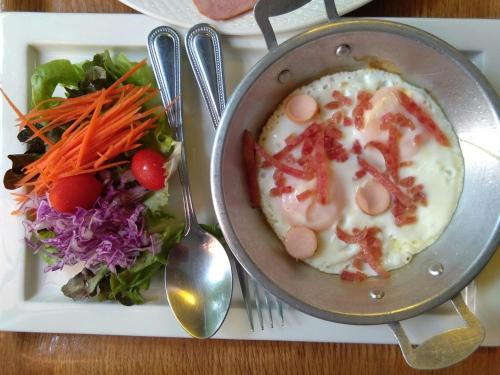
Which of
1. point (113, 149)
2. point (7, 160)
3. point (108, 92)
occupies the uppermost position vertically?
point (108, 92)

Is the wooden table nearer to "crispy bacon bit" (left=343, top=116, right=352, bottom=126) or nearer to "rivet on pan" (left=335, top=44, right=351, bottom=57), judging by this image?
"rivet on pan" (left=335, top=44, right=351, bottom=57)

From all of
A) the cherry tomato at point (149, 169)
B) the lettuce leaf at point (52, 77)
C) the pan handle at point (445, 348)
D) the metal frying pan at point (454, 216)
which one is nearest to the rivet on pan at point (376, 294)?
the metal frying pan at point (454, 216)

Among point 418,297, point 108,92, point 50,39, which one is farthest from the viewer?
point 50,39

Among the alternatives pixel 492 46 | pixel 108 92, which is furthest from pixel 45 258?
pixel 492 46

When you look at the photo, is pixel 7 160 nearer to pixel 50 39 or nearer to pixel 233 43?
pixel 50 39

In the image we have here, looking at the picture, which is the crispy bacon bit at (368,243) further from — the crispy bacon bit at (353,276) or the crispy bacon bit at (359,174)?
the crispy bacon bit at (359,174)

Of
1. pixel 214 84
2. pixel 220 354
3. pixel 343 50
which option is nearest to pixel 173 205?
pixel 214 84

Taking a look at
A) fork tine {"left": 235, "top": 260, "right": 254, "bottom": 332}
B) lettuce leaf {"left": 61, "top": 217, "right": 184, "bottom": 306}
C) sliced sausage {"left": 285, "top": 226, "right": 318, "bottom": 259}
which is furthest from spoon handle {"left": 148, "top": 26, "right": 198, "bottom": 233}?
sliced sausage {"left": 285, "top": 226, "right": 318, "bottom": 259}
